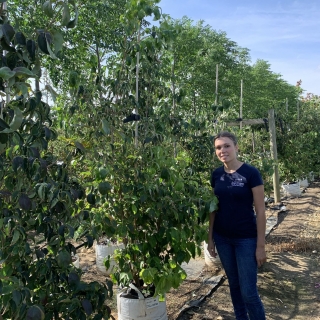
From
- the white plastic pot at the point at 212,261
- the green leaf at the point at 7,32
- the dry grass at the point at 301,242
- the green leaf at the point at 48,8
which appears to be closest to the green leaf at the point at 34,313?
the green leaf at the point at 7,32

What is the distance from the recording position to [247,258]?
2.57m

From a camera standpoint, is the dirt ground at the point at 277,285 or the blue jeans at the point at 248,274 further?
the dirt ground at the point at 277,285

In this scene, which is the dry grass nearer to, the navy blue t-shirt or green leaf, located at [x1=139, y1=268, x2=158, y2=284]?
the navy blue t-shirt

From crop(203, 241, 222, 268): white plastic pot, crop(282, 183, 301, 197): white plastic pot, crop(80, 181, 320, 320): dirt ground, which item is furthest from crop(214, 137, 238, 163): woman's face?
crop(282, 183, 301, 197): white plastic pot

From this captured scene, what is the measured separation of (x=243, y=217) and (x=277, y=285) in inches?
68.6

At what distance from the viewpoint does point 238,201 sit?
2596 millimetres

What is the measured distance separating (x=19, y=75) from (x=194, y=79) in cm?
1130

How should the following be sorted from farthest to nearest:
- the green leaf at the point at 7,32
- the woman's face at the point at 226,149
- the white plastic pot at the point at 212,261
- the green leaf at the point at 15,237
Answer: the white plastic pot at the point at 212,261 → the woman's face at the point at 226,149 → the green leaf at the point at 15,237 → the green leaf at the point at 7,32

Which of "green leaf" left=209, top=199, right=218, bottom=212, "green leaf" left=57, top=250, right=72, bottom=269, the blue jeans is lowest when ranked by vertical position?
the blue jeans

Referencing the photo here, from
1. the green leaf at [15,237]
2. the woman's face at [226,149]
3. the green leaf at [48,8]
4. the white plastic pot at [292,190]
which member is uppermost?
the green leaf at [48,8]

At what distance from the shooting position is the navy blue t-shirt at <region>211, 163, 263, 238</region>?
2.55 metres

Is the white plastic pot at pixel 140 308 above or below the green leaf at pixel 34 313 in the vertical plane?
below

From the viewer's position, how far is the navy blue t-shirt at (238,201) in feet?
8.36

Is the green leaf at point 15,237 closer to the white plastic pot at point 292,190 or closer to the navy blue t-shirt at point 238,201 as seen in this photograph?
the navy blue t-shirt at point 238,201
